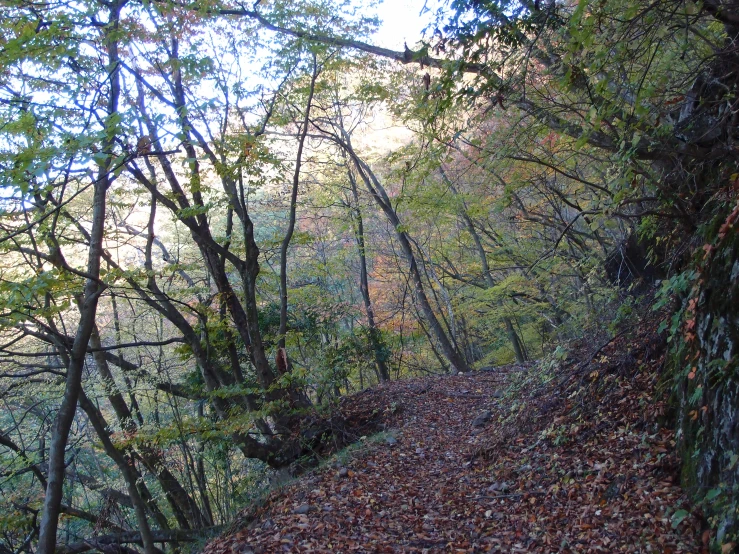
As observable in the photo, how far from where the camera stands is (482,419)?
7469 millimetres

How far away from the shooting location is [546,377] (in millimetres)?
6887

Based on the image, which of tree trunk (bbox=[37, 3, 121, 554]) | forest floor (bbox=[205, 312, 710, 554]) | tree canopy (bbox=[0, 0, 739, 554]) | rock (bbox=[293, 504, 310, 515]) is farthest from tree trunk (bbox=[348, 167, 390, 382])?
tree trunk (bbox=[37, 3, 121, 554])

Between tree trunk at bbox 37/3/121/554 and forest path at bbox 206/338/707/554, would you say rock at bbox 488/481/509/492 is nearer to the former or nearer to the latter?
forest path at bbox 206/338/707/554

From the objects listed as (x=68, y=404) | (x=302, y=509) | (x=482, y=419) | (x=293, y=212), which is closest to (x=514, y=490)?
(x=302, y=509)

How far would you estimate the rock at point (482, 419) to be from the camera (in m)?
7.40

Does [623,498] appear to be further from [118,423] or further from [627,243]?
[118,423]

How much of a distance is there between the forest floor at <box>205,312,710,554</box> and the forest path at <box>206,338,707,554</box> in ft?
0.04

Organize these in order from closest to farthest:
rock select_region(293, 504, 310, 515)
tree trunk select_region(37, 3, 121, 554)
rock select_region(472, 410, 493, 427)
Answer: tree trunk select_region(37, 3, 121, 554) → rock select_region(293, 504, 310, 515) → rock select_region(472, 410, 493, 427)

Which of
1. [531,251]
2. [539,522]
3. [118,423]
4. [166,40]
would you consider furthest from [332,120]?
[539,522]

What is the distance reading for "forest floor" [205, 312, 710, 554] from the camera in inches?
146

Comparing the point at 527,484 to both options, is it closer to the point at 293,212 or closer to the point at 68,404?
the point at 68,404

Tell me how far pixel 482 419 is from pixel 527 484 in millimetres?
2665

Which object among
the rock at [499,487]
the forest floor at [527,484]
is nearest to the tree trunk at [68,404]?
the forest floor at [527,484]

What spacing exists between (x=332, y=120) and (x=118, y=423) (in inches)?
343
